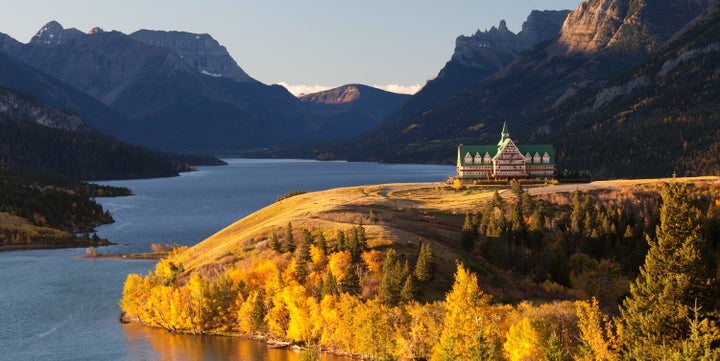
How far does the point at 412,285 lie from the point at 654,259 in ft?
112

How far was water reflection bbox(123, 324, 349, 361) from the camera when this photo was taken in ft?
291

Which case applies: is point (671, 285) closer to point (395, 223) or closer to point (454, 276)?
point (454, 276)

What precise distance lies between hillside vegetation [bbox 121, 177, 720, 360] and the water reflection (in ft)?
7.42

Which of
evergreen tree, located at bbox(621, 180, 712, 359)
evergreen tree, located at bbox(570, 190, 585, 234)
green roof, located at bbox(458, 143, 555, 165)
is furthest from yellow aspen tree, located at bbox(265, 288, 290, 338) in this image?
green roof, located at bbox(458, 143, 555, 165)

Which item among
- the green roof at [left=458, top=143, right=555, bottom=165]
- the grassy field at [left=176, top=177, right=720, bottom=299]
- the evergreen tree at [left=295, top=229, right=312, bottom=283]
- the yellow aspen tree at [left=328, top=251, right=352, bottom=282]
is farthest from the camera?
the green roof at [left=458, top=143, right=555, bottom=165]

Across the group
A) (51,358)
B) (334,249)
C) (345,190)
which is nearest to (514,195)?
(345,190)

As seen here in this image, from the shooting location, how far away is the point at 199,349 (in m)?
93.2

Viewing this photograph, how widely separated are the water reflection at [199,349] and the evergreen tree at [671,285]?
38.5m

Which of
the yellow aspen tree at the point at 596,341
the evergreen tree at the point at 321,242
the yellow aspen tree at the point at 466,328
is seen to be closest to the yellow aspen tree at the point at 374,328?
the yellow aspen tree at the point at 466,328

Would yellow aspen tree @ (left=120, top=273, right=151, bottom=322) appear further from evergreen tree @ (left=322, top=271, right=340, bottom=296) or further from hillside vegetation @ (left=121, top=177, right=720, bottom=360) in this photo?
evergreen tree @ (left=322, top=271, right=340, bottom=296)

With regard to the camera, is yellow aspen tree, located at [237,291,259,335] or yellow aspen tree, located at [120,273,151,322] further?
yellow aspen tree, located at [120,273,151,322]

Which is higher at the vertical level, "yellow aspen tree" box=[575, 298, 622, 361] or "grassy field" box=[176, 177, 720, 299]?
"grassy field" box=[176, 177, 720, 299]

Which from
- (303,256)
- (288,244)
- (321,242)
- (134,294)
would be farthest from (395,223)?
(134,294)

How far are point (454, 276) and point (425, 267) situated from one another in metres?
6.18
